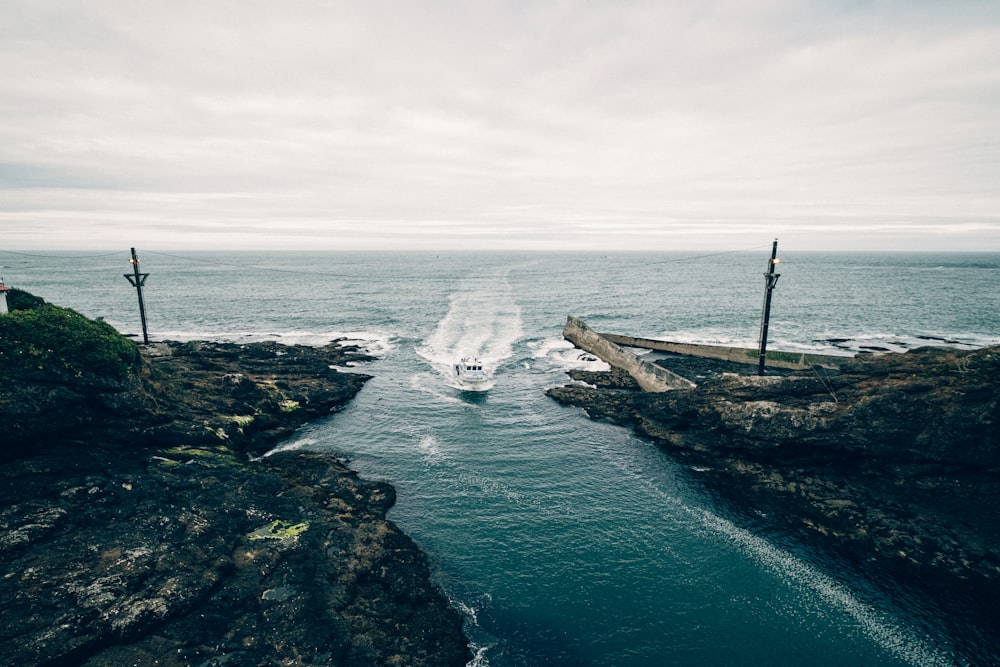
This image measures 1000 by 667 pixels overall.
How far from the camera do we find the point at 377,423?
37.4 m

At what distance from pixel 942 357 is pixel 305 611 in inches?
1488

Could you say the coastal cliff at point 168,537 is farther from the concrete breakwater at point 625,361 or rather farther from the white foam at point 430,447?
the concrete breakwater at point 625,361

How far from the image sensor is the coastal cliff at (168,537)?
14898 millimetres

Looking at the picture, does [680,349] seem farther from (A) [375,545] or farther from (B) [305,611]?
(B) [305,611]

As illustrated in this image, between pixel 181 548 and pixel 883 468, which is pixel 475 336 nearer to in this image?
pixel 883 468

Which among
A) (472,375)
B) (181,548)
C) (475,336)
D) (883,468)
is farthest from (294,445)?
(475,336)

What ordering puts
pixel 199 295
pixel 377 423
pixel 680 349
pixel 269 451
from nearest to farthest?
pixel 269 451
pixel 377 423
pixel 680 349
pixel 199 295

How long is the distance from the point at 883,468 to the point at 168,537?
36590 millimetres

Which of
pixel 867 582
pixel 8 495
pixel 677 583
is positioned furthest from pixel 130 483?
pixel 867 582

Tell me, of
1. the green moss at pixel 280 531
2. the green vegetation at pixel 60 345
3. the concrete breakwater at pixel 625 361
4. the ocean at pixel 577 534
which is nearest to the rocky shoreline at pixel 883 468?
the ocean at pixel 577 534

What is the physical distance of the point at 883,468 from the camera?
81.9 ft

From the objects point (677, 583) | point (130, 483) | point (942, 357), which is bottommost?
point (677, 583)

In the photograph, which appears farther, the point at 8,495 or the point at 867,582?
the point at 867,582

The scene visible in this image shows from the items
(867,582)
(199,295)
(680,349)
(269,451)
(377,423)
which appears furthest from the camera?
(199,295)
